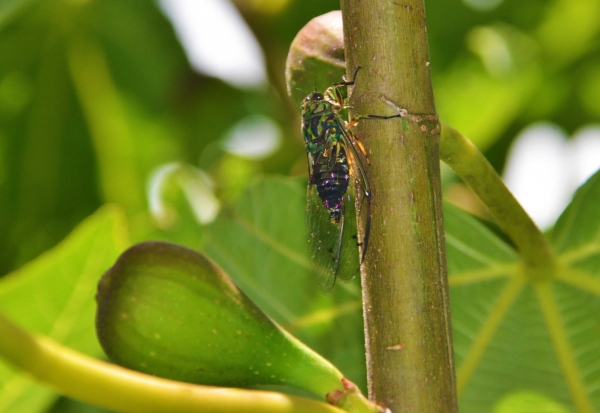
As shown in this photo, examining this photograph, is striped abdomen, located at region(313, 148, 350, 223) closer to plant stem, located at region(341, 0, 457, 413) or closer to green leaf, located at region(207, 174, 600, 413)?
green leaf, located at region(207, 174, 600, 413)

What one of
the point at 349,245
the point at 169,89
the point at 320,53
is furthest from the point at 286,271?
the point at 169,89

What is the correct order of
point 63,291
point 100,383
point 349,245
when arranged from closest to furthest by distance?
point 100,383 < point 349,245 < point 63,291

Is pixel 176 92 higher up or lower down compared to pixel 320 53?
lower down

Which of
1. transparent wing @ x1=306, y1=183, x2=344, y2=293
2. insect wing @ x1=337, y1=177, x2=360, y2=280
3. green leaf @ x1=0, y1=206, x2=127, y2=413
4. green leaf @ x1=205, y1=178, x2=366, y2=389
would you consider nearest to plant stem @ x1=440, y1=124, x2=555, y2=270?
insect wing @ x1=337, y1=177, x2=360, y2=280

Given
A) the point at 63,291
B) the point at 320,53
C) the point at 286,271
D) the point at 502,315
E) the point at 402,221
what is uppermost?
the point at 320,53

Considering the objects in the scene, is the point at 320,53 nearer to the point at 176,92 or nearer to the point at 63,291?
the point at 63,291

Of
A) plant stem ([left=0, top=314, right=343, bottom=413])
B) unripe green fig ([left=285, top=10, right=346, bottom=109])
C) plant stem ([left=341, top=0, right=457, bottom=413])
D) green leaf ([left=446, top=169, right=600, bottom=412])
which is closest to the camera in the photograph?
plant stem ([left=0, top=314, right=343, bottom=413])

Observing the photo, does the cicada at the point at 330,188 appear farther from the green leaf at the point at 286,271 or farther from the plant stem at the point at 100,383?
the plant stem at the point at 100,383
